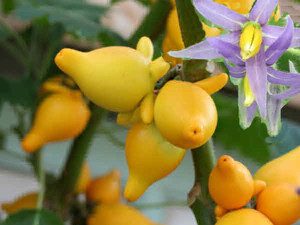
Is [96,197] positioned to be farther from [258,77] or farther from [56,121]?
[258,77]

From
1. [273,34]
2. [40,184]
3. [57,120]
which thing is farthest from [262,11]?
[40,184]

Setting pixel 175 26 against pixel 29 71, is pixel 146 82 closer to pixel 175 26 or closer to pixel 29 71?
pixel 175 26

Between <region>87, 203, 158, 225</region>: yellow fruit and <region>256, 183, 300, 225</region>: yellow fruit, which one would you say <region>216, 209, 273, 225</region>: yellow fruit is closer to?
<region>256, 183, 300, 225</region>: yellow fruit

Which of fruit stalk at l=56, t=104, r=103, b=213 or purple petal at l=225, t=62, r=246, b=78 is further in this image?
fruit stalk at l=56, t=104, r=103, b=213

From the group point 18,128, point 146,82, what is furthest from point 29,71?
point 146,82

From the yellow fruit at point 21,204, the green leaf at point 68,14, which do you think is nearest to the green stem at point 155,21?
the green leaf at point 68,14

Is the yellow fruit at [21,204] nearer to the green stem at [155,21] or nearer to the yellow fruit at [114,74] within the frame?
the green stem at [155,21]

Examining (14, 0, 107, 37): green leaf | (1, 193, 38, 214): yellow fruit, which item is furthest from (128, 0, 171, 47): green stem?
(1, 193, 38, 214): yellow fruit
